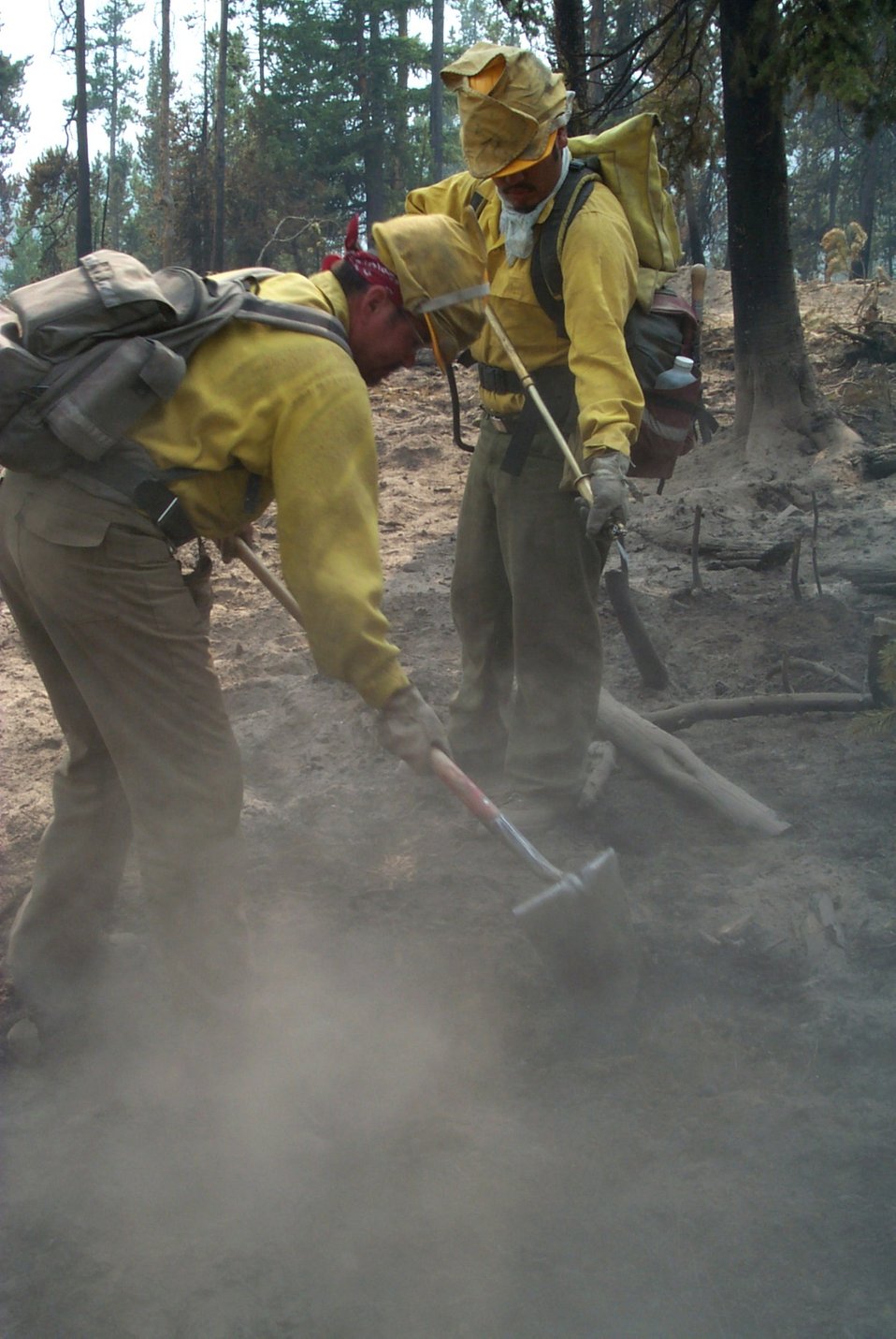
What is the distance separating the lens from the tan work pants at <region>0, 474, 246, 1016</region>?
8.33ft

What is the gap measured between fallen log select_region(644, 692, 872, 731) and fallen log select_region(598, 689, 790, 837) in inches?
9.0

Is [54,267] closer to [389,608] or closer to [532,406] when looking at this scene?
[389,608]

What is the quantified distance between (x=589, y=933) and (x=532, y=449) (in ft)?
5.26

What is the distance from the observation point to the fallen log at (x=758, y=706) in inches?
187

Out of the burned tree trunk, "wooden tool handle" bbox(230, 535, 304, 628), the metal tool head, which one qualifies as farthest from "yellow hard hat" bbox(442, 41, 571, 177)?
the burned tree trunk

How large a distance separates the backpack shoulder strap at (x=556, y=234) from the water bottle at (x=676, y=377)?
406 millimetres

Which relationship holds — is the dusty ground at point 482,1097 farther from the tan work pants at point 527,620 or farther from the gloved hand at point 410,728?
the gloved hand at point 410,728

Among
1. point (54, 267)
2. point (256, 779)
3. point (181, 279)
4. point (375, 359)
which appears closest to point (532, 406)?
point (375, 359)

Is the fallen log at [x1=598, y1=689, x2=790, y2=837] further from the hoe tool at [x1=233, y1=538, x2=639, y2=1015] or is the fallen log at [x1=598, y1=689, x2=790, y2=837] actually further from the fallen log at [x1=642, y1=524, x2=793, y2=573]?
the fallen log at [x1=642, y1=524, x2=793, y2=573]

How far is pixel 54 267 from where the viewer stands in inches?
1064

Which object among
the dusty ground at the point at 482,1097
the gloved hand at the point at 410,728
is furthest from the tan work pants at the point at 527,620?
the gloved hand at the point at 410,728

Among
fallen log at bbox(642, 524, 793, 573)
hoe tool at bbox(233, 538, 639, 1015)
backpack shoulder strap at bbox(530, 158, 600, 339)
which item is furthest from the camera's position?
fallen log at bbox(642, 524, 793, 573)

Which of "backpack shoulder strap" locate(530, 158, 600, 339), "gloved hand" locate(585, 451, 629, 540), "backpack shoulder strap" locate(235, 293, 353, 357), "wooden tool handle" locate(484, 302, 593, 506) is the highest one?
"backpack shoulder strap" locate(530, 158, 600, 339)

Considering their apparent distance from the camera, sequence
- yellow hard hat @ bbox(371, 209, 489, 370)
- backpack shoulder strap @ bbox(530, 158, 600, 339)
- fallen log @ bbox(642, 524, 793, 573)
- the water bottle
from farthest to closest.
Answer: fallen log @ bbox(642, 524, 793, 573)
the water bottle
backpack shoulder strap @ bbox(530, 158, 600, 339)
yellow hard hat @ bbox(371, 209, 489, 370)
